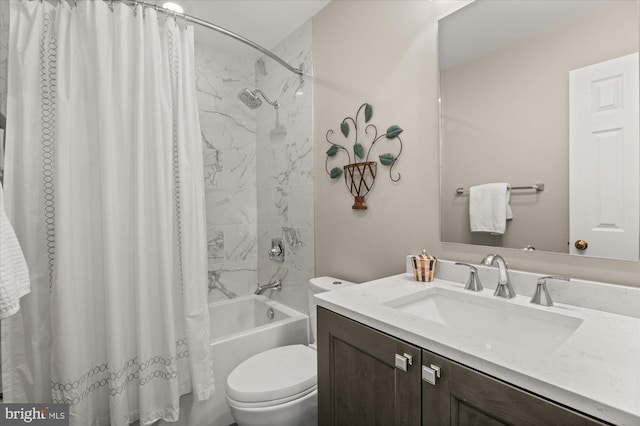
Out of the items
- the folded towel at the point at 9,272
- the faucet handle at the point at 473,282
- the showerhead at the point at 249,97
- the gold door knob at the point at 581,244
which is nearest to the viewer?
the folded towel at the point at 9,272

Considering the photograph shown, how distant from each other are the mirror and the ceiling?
1.05 m

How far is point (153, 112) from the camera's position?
136 cm

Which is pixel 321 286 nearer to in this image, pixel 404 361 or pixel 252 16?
pixel 404 361

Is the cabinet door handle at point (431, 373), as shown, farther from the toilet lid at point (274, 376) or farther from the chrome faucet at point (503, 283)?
the toilet lid at point (274, 376)

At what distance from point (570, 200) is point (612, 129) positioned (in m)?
0.23

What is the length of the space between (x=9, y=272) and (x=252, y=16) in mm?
1959

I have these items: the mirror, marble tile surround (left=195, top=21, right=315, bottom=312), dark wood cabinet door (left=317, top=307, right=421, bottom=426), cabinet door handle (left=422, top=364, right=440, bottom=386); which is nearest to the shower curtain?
dark wood cabinet door (left=317, top=307, right=421, bottom=426)

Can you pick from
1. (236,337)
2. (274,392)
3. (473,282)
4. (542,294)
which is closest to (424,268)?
(473,282)

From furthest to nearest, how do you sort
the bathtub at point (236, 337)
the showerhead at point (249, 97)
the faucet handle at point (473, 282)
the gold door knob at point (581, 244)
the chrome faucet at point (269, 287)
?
the chrome faucet at point (269, 287), the showerhead at point (249, 97), the bathtub at point (236, 337), the faucet handle at point (473, 282), the gold door knob at point (581, 244)

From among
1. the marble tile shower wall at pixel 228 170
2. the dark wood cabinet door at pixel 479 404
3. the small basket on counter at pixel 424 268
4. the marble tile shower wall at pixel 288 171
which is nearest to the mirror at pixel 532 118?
the small basket on counter at pixel 424 268

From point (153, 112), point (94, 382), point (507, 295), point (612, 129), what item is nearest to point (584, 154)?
point (612, 129)

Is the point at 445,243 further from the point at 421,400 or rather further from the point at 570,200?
the point at 421,400

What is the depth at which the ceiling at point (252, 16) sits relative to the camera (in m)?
1.89

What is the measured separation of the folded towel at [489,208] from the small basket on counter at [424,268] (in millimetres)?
209
